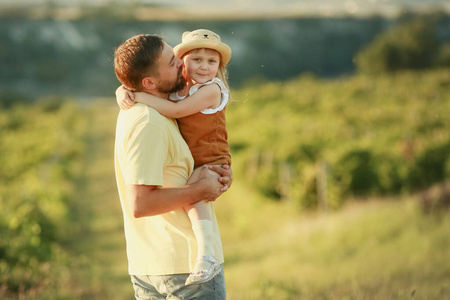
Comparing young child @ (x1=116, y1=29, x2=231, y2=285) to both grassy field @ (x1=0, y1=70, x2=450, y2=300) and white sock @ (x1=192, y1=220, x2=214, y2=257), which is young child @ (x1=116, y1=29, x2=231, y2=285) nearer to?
white sock @ (x1=192, y1=220, x2=214, y2=257)

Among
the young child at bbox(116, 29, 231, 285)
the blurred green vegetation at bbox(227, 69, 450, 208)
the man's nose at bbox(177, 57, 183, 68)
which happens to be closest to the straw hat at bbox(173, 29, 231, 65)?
the young child at bbox(116, 29, 231, 285)

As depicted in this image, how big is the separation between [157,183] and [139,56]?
1.35ft

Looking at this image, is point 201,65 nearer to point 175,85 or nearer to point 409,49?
point 175,85

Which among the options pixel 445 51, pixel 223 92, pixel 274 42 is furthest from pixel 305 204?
pixel 274 42

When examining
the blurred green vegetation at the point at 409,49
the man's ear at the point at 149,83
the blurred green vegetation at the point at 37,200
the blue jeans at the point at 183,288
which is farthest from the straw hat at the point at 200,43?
the blurred green vegetation at the point at 409,49

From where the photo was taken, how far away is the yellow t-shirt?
189 cm

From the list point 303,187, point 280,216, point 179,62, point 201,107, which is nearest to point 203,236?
point 201,107

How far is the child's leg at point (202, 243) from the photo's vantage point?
1906 mm

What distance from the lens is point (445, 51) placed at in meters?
26.1

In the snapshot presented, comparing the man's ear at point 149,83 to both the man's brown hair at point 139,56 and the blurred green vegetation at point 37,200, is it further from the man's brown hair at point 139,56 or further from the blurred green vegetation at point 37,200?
the blurred green vegetation at point 37,200

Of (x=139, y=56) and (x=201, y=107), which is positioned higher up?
(x=139, y=56)

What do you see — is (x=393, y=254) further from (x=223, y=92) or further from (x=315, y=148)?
(x=223, y=92)

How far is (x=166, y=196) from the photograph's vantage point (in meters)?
1.91

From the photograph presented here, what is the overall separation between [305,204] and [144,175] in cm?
1207
